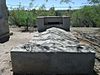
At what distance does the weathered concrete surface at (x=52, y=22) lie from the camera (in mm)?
14188

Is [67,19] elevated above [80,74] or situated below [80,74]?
above

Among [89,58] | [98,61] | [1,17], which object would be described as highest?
[1,17]

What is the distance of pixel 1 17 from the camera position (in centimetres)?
1302

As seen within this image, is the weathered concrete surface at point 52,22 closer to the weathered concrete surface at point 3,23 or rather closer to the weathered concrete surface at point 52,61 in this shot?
the weathered concrete surface at point 3,23

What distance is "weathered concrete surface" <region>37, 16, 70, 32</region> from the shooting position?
1419 cm

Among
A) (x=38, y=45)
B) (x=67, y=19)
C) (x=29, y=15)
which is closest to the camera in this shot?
(x=38, y=45)

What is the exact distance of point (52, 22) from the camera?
47.5 ft

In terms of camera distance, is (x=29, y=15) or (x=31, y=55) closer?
(x=31, y=55)

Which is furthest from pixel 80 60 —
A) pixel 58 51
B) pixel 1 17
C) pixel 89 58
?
pixel 1 17

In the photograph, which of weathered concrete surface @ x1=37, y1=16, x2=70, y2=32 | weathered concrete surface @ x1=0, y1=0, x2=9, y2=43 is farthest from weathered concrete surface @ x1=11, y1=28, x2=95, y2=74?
weathered concrete surface @ x1=37, y1=16, x2=70, y2=32

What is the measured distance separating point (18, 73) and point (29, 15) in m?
14.3

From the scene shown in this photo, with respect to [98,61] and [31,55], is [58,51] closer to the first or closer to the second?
[31,55]

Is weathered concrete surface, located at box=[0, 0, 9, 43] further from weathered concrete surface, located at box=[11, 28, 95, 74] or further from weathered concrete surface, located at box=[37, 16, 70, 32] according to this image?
weathered concrete surface, located at box=[11, 28, 95, 74]

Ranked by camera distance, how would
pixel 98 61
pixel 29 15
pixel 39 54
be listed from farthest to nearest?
pixel 29 15
pixel 98 61
pixel 39 54
